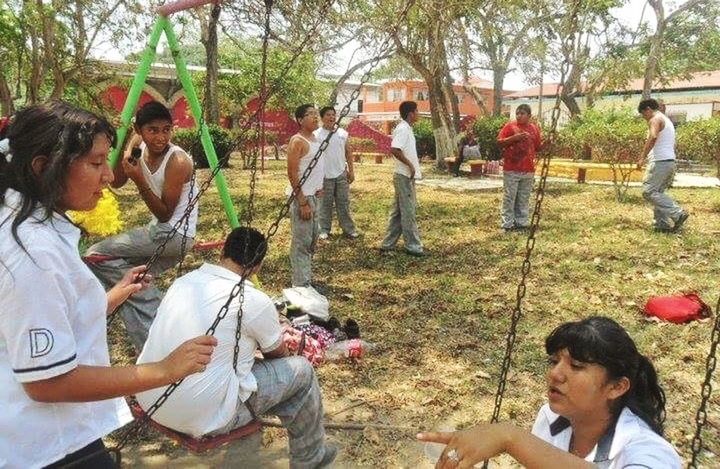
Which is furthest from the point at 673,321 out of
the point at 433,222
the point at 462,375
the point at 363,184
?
the point at 363,184

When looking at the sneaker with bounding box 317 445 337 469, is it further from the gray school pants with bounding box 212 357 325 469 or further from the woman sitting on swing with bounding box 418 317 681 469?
the woman sitting on swing with bounding box 418 317 681 469

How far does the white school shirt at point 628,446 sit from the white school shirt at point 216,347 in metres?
1.31

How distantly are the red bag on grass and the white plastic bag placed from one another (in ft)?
9.33

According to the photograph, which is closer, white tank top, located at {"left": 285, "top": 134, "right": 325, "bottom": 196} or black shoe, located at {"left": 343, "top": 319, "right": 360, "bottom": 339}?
black shoe, located at {"left": 343, "top": 319, "right": 360, "bottom": 339}

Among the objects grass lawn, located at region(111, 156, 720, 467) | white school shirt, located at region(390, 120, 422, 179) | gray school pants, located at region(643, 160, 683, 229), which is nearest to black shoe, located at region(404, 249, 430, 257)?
grass lawn, located at region(111, 156, 720, 467)

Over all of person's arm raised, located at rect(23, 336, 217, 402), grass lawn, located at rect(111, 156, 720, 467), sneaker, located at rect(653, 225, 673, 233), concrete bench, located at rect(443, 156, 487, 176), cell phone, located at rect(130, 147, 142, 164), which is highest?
cell phone, located at rect(130, 147, 142, 164)

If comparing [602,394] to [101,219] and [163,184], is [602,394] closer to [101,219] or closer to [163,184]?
[163,184]

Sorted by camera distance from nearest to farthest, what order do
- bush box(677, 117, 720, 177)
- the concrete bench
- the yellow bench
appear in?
bush box(677, 117, 720, 177), the yellow bench, the concrete bench

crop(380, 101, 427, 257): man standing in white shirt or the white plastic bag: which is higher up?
crop(380, 101, 427, 257): man standing in white shirt

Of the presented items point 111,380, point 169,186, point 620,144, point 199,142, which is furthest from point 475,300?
point 199,142

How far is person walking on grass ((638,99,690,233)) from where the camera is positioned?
7.79 metres

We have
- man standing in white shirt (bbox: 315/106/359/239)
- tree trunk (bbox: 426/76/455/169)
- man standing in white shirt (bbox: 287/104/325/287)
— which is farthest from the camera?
tree trunk (bbox: 426/76/455/169)

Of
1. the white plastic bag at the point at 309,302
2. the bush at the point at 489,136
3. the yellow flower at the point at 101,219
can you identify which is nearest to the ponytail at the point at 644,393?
the white plastic bag at the point at 309,302

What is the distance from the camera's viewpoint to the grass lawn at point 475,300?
366 centimetres
